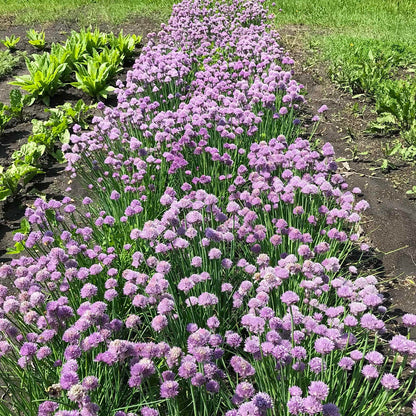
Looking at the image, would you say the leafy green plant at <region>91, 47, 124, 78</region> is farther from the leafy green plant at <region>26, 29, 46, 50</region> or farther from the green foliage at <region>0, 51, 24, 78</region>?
the leafy green plant at <region>26, 29, 46, 50</region>

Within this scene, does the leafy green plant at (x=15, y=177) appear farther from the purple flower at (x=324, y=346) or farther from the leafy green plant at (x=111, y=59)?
the purple flower at (x=324, y=346)

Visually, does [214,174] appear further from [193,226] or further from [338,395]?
[338,395]

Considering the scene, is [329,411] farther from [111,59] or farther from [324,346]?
[111,59]

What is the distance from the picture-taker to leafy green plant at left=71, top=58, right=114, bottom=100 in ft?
20.7

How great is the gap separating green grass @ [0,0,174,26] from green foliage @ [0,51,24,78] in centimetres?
271

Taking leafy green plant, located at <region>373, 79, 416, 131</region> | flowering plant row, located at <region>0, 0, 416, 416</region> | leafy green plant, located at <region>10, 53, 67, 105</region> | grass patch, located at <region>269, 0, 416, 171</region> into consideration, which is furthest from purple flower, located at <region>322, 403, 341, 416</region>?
leafy green plant, located at <region>10, 53, 67, 105</region>

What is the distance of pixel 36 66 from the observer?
6.77 metres

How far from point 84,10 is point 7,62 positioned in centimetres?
468

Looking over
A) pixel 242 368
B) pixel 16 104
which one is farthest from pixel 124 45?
pixel 242 368

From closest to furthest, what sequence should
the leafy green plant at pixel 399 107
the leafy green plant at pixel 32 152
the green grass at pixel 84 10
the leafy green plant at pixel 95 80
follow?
1. the leafy green plant at pixel 32 152
2. the leafy green plant at pixel 399 107
3. the leafy green plant at pixel 95 80
4. the green grass at pixel 84 10

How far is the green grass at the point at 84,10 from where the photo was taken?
10.8 metres

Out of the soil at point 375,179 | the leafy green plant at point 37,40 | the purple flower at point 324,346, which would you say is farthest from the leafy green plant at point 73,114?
the purple flower at point 324,346

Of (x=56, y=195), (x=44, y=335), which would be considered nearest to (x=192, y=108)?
(x=56, y=195)

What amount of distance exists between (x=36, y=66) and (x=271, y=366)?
6.57 meters
